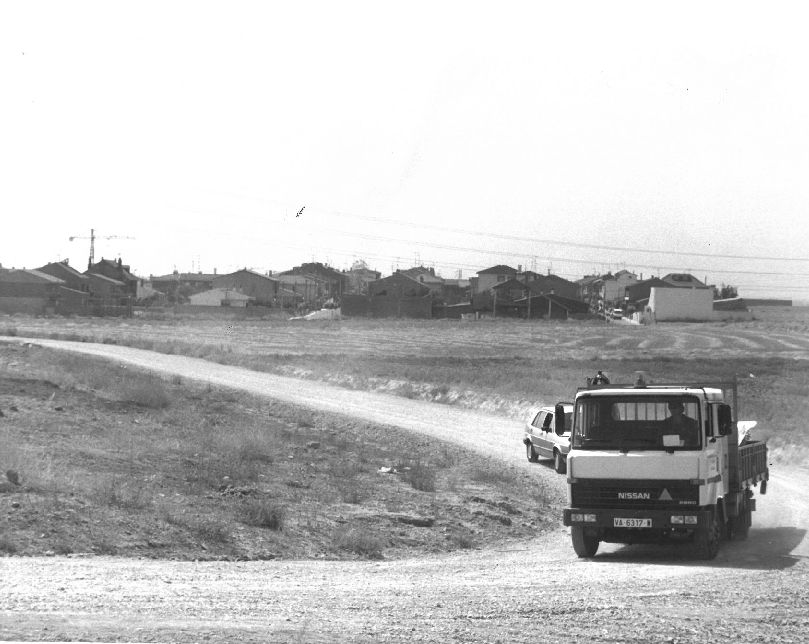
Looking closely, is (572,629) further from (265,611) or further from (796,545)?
(796,545)

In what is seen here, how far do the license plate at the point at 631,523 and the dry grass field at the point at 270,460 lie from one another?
4.41 m

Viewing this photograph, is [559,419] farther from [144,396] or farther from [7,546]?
[144,396]

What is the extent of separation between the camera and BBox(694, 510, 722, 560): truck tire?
50.6 feet

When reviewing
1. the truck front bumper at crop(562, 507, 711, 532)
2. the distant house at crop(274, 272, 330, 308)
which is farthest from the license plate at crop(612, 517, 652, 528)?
the distant house at crop(274, 272, 330, 308)

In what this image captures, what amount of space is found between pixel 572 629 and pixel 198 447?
17.9 meters

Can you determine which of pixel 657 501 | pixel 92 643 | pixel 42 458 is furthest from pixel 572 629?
pixel 42 458

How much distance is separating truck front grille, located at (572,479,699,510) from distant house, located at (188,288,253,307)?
146612 millimetres

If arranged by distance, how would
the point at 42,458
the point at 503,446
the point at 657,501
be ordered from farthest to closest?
1. the point at 503,446
2. the point at 42,458
3. the point at 657,501

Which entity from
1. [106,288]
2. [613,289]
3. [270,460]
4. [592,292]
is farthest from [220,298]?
[270,460]

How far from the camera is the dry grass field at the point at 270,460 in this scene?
17406mm

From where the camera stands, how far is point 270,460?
26.4 meters

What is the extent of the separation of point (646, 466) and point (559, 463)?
38.3 ft

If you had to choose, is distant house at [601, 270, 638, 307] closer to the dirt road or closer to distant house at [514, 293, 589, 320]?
distant house at [514, 293, 589, 320]

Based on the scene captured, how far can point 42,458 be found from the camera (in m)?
22.3
